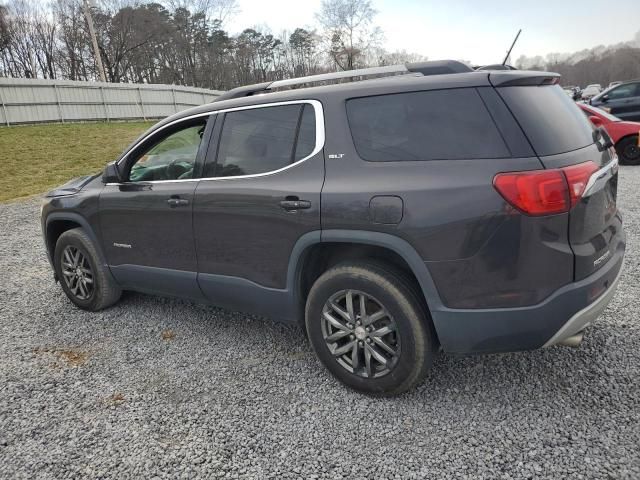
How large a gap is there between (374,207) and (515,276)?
75 centimetres

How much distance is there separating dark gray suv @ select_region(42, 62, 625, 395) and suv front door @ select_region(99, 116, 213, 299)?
0.02 m

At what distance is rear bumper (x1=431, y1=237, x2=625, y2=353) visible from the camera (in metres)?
2.13

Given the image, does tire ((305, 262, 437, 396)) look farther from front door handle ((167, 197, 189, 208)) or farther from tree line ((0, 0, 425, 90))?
tree line ((0, 0, 425, 90))

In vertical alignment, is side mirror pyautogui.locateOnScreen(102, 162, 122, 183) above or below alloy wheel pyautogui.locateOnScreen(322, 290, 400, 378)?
above

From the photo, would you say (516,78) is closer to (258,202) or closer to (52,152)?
(258,202)

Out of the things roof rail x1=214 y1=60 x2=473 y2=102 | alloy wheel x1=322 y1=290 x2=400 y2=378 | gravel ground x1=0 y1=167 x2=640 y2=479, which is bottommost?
gravel ground x1=0 y1=167 x2=640 y2=479

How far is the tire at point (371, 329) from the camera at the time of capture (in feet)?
7.84

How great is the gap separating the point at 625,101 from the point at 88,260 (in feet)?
42.1

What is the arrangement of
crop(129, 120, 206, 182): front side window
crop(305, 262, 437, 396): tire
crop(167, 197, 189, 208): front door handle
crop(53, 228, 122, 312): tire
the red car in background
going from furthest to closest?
the red car in background, crop(53, 228, 122, 312): tire, crop(129, 120, 206, 182): front side window, crop(167, 197, 189, 208): front door handle, crop(305, 262, 437, 396): tire

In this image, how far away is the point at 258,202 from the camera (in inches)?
110

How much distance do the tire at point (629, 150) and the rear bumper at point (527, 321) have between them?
886cm

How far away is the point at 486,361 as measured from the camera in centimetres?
291

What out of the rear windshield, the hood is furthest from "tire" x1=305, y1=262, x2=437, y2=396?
the hood

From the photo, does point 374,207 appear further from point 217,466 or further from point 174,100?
point 174,100
